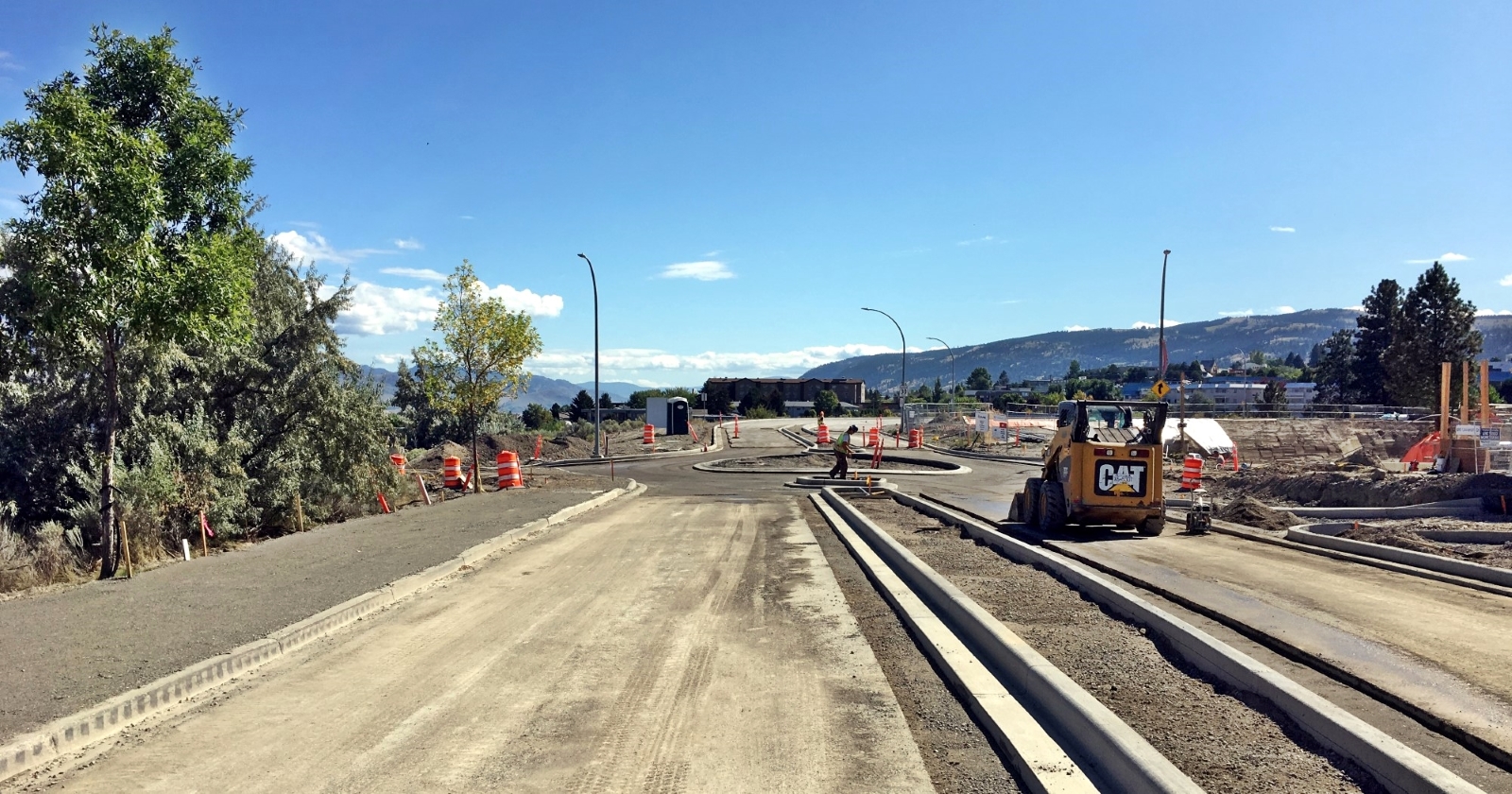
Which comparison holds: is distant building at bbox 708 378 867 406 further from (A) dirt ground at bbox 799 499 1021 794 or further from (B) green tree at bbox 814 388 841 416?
(A) dirt ground at bbox 799 499 1021 794

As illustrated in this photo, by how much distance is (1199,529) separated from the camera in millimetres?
16266

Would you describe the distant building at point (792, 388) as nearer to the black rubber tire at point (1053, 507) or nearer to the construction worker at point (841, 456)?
the construction worker at point (841, 456)

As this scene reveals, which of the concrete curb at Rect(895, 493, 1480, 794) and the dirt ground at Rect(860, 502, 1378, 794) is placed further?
the dirt ground at Rect(860, 502, 1378, 794)

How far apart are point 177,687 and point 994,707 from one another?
554 cm

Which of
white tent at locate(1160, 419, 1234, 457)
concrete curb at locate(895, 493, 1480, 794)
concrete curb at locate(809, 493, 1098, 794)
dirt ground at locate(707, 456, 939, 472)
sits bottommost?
dirt ground at locate(707, 456, 939, 472)

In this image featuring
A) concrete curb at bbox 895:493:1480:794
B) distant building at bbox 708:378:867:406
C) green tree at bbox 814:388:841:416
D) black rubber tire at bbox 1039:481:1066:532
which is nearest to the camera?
concrete curb at bbox 895:493:1480:794

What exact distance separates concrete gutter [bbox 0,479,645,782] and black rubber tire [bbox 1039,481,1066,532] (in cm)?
1035

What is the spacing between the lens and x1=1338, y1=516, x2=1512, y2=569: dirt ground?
12406 millimetres

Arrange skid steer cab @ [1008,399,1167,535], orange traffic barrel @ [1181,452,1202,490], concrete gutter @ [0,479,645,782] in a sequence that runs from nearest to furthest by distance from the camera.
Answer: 1. concrete gutter @ [0,479,645,782]
2. skid steer cab @ [1008,399,1167,535]
3. orange traffic barrel @ [1181,452,1202,490]

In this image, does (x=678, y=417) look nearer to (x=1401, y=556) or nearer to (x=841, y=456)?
(x=841, y=456)

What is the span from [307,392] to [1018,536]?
13639 mm

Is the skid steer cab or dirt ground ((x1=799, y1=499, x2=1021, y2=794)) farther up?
the skid steer cab

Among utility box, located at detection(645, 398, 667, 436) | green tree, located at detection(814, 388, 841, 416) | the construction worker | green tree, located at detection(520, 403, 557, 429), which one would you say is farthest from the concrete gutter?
green tree, located at detection(814, 388, 841, 416)

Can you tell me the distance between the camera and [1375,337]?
3194 inches
